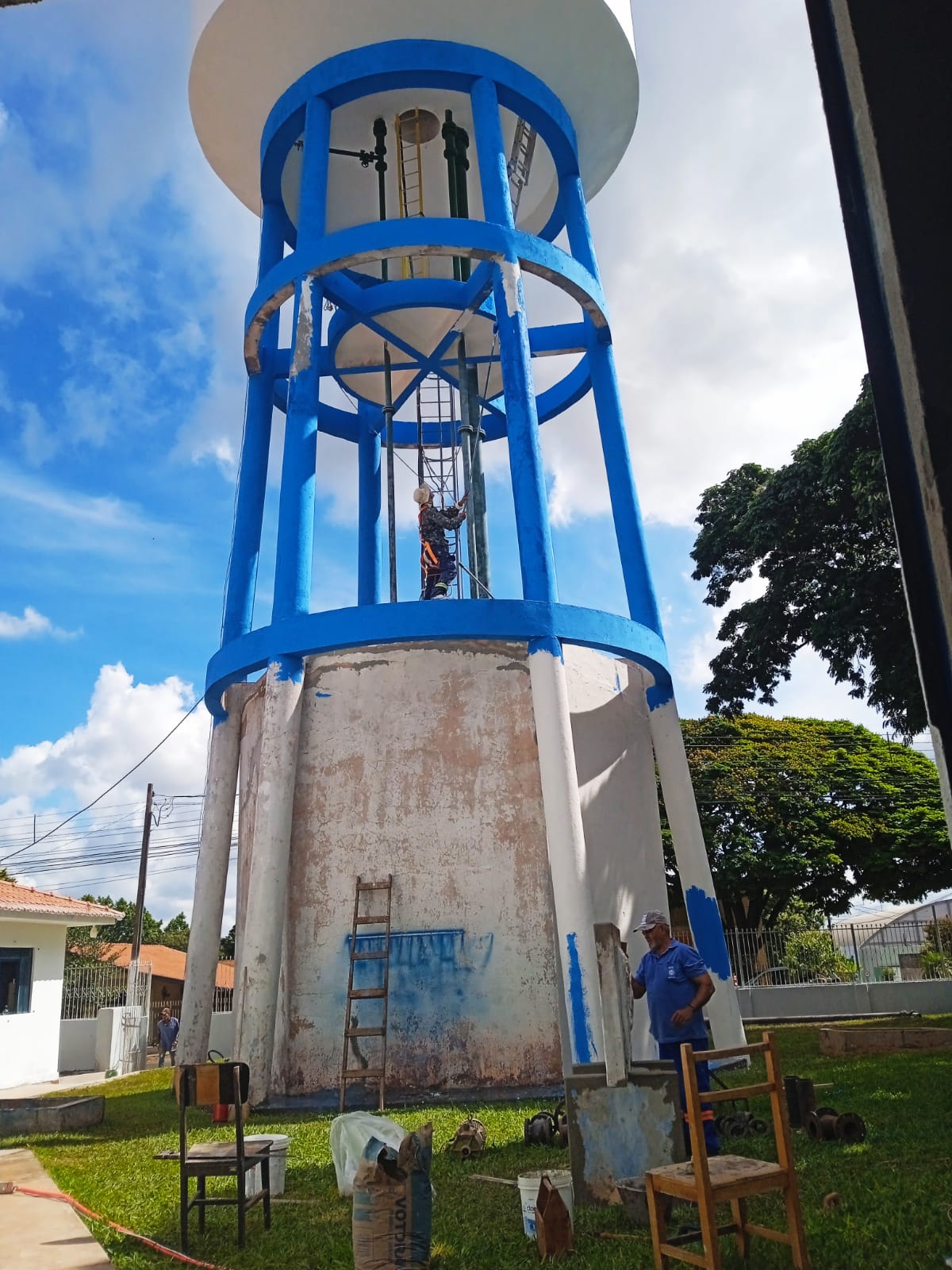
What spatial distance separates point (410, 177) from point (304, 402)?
18.4 feet

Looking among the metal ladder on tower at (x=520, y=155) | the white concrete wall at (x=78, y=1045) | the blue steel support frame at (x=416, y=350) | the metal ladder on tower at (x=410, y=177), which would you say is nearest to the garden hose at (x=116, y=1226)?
the blue steel support frame at (x=416, y=350)

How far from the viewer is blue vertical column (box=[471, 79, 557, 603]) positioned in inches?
481

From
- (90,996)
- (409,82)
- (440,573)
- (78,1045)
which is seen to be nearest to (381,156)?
(409,82)

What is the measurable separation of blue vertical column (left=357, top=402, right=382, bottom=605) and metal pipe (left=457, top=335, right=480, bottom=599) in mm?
1825

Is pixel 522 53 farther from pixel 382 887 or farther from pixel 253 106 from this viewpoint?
pixel 382 887

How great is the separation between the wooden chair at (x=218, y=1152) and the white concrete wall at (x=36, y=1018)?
1547 centimetres

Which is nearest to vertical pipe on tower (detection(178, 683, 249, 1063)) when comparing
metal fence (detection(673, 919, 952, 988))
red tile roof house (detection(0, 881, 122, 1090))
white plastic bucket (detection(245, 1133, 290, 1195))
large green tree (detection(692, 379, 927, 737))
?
white plastic bucket (detection(245, 1133, 290, 1195))

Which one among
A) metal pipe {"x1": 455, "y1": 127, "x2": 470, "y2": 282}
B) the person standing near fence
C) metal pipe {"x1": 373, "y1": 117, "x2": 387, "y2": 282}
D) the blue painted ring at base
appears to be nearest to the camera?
the blue painted ring at base

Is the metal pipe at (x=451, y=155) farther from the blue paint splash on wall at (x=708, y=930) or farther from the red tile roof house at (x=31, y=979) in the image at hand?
the red tile roof house at (x=31, y=979)

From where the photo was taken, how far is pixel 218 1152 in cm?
614

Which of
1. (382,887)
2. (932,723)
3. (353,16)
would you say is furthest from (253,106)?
(932,723)

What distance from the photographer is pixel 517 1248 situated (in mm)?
5270

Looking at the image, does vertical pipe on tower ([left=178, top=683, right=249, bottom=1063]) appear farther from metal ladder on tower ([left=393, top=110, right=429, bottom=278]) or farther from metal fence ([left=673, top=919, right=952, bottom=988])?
metal fence ([left=673, top=919, right=952, bottom=988])

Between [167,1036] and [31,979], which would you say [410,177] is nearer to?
[31,979]
